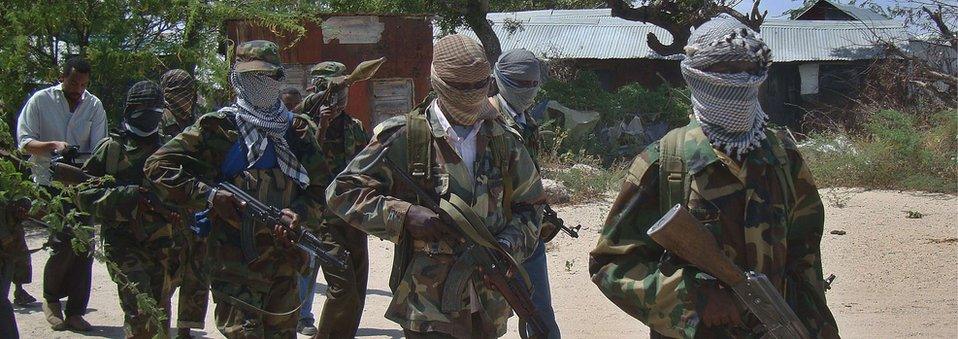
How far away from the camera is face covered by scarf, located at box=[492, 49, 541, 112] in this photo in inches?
206

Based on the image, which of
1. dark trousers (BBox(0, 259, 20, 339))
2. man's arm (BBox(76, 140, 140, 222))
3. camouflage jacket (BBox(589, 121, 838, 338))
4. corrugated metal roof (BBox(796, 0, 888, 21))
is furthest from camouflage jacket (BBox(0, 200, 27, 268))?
corrugated metal roof (BBox(796, 0, 888, 21))

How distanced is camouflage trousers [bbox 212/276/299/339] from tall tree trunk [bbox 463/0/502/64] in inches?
519

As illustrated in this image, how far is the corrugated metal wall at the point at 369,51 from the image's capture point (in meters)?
12.4

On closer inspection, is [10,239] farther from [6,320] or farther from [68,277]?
[68,277]

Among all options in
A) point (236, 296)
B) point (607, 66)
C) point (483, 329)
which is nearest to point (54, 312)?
point (236, 296)

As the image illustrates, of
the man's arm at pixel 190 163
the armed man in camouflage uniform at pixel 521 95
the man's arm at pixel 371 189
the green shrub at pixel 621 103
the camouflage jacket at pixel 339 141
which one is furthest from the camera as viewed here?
the green shrub at pixel 621 103

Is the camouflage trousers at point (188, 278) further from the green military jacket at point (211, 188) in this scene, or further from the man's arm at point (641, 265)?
the man's arm at point (641, 265)

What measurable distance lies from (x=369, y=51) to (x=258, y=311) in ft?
27.5

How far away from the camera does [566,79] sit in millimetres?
20609

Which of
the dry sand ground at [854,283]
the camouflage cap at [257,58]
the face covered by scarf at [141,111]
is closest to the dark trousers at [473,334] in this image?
the camouflage cap at [257,58]

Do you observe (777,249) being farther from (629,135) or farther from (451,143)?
(629,135)

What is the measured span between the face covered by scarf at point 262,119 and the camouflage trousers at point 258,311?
0.51 meters

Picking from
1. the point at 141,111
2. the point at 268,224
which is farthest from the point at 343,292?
the point at 141,111

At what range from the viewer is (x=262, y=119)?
4.63 m
